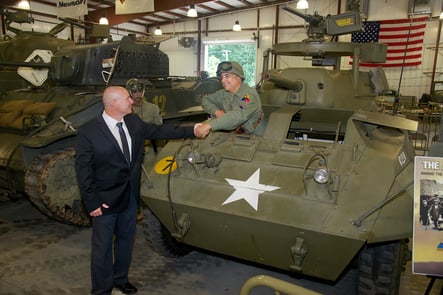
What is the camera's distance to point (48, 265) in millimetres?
4859

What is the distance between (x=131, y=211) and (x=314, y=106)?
2.94 m

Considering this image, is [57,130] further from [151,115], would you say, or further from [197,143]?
[197,143]

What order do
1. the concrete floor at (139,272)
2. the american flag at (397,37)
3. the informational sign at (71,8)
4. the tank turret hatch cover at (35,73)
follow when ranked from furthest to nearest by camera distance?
the american flag at (397,37), the informational sign at (71,8), the tank turret hatch cover at (35,73), the concrete floor at (139,272)

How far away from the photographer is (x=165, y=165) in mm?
4199

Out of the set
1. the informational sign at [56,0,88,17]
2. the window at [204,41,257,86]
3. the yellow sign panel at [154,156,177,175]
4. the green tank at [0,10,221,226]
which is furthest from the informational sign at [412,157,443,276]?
the window at [204,41,257,86]

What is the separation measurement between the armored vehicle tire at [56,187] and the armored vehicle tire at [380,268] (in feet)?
12.5

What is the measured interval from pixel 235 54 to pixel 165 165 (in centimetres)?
2050

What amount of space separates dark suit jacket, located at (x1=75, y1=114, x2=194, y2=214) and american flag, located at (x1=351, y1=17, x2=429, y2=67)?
15133 mm

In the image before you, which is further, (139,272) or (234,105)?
(139,272)

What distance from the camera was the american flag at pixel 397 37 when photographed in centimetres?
1680

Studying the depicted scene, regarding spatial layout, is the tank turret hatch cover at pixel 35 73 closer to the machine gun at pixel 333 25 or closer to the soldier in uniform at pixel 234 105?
the soldier in uniform at pixel 234 105

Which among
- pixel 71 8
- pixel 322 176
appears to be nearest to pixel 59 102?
pixel 322 176

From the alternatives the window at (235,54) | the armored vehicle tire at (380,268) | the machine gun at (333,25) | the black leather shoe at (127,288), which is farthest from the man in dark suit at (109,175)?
the window at (235,54)

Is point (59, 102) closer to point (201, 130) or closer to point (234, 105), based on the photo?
point (234, 105)
